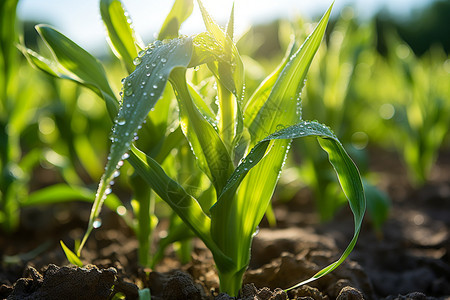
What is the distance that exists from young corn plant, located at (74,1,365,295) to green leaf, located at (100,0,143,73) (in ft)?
0.64

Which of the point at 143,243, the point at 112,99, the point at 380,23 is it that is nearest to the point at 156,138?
the point at 112,99

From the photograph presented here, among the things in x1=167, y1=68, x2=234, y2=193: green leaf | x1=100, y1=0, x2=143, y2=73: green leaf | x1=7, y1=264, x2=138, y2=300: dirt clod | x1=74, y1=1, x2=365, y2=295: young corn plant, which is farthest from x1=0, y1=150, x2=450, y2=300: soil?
x1=100, y1=0, x2=143, y2=73: green leaf

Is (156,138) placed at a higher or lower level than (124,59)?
lower

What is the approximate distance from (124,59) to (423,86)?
217cm

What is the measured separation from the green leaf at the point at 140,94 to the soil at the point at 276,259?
26cm

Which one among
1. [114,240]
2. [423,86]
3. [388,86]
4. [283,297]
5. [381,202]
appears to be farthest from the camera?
[388,86]

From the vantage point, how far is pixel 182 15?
101cm

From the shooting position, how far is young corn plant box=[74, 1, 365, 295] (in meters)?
0.78

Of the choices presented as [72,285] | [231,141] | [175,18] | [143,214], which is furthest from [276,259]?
[175,18]

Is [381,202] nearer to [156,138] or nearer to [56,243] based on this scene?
[156,138]

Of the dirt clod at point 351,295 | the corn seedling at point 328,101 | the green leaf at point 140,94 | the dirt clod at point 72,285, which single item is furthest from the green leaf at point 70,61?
the corn seedling at point 328,101

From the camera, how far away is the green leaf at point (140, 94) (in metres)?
0.64

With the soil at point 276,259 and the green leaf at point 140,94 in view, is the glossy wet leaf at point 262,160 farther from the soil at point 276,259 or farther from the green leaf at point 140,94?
the green leaf at point 140,94

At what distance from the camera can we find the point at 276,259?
1.33 metres
